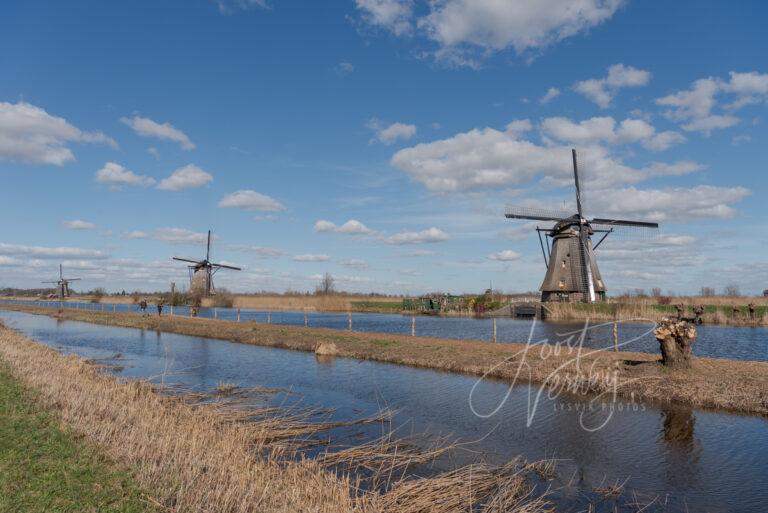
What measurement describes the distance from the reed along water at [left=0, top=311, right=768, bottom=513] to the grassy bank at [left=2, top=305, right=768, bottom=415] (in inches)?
34.0

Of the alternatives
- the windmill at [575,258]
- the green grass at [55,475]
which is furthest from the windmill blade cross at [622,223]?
the green grass at [55,475]

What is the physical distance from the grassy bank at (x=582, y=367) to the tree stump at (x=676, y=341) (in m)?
0.37

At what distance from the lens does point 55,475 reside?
745cm

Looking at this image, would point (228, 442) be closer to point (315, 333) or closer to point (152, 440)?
point (152, 440)

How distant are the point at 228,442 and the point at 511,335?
2970 centimetres

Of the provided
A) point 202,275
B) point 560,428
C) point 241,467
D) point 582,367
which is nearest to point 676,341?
point 582,367

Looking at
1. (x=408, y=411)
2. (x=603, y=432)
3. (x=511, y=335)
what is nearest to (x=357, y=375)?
(x=408, y=411)

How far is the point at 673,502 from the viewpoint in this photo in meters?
8.55

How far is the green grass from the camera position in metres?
6.53

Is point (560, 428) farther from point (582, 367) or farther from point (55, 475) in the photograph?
point (55, 475)

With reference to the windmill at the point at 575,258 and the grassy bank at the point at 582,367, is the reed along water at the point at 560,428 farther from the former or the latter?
the windmill at the point at 575,258

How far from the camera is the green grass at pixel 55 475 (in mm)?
6531

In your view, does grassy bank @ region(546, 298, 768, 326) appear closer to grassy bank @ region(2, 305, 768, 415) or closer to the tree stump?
grassy bank @ region(2, 305, 768, 415)

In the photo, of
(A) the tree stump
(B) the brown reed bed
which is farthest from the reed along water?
(A) the tree stump
